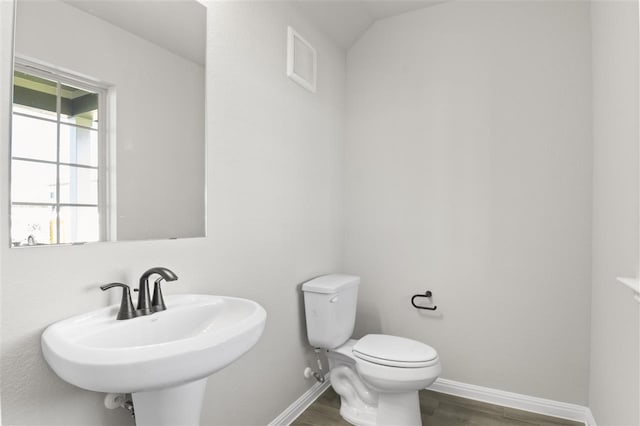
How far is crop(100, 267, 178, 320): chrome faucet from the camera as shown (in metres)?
1.11

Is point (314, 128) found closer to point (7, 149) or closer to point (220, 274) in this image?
point (220, 274)

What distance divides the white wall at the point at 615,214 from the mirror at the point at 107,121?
1.62 meters

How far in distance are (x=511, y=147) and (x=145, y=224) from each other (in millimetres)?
2082

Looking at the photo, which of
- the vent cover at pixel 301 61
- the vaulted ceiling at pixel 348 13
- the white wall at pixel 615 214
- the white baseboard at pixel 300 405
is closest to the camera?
the white wall at pixel 615 214

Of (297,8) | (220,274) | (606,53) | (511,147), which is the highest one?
(297,8)

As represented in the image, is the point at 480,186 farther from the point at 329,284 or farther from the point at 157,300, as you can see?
the point at 157,300

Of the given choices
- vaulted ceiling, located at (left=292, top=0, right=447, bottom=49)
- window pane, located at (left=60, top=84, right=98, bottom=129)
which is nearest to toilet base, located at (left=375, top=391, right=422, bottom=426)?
window pane, located at (left=60, top=84, right=98, bottom=129)

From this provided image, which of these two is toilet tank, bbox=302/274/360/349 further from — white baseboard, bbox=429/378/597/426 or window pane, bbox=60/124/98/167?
window pane, bbox=60/124/98/167

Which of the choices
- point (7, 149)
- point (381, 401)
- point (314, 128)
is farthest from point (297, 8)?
point (381, 401)

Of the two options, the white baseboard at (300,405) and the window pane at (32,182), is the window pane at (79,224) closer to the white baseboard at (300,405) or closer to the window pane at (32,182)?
the window pane at (32,182)

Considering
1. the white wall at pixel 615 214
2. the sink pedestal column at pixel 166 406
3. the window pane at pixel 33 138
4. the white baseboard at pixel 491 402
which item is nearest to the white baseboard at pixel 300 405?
the white baseboard at pixel 491 402

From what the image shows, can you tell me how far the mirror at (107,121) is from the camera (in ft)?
3.26

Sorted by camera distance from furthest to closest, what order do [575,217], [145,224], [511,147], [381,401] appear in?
[511,147] < [575,217] < [381,401] < [145,224]

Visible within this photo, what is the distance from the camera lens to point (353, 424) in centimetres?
203
